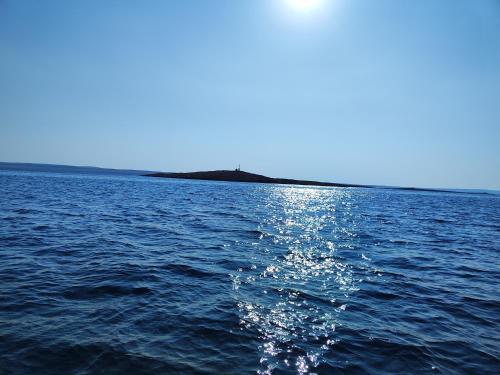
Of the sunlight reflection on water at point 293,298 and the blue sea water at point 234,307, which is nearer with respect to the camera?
the blue sea water at point 234,307

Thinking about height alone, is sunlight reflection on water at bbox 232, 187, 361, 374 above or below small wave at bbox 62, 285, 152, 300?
below

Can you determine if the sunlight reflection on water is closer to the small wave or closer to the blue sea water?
the blue sea water

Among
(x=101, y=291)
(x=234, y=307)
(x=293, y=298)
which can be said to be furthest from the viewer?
(x=293, y=298)

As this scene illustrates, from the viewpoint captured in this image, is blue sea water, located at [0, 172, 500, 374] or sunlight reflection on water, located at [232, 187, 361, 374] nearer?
blue sea water, located at [0, 172, 500, 374]

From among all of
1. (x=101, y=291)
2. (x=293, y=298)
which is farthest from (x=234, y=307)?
(x=101, y=291)

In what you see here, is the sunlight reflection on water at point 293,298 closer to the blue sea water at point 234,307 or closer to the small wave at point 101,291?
the blue sea water at point 234,307

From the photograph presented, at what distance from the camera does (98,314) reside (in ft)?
26.9

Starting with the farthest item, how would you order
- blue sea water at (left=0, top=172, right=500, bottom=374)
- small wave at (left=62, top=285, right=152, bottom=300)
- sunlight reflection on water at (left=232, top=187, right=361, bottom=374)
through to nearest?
1. small wave at (left=62, top=285, right=152, bottom=300)
2. sunlight reflection on water at (left=232, top=187, right=361, bottom=374)
3. blue sea water at (left=0, top=172, right=500, bottom=374)

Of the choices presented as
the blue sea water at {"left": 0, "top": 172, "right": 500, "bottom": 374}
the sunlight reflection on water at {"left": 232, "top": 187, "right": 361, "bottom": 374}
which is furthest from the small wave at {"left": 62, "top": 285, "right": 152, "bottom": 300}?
Result: the sunlight reflection on water at {"left": 232, "top": 187, "right": 361, "bottom": 374}

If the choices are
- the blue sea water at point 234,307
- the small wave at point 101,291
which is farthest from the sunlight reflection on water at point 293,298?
the small wave at point 101,291

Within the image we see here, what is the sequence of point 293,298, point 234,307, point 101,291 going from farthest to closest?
1. point 293,298
2. point 101,291
3. point 234,307

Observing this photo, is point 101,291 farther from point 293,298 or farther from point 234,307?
point 293,298

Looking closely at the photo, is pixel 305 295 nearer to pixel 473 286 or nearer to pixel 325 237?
pixel 473 286

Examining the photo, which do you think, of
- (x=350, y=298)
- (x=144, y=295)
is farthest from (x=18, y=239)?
(x=350, y=298)
